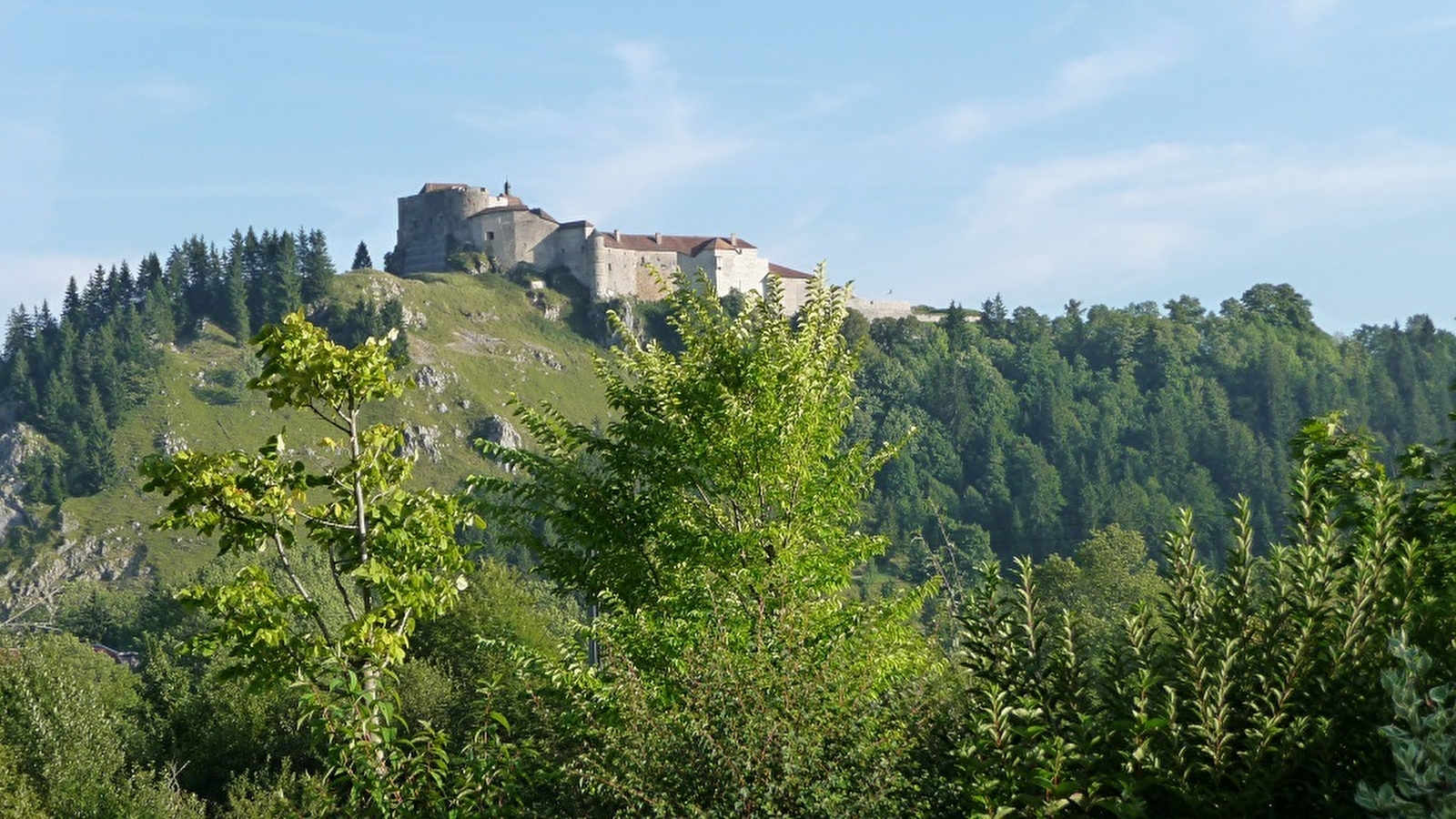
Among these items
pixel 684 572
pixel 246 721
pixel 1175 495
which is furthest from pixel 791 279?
pixel 684 572

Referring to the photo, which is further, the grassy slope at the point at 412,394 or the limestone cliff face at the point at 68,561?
the grassy slope at the point at 412,394

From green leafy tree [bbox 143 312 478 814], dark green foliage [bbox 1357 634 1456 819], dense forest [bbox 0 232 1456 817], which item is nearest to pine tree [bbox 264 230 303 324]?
dense forest [bbox 0 232 1456 817]

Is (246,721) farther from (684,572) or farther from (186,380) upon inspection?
(186,380)

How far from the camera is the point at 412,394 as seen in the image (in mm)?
180750

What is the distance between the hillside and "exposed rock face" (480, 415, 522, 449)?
2.12ft

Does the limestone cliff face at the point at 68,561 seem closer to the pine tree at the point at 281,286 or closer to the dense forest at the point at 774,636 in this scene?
the pine tree at the point at 281,286

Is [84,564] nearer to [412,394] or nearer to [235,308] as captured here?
[412,394]

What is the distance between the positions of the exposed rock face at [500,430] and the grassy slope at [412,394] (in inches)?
62.0

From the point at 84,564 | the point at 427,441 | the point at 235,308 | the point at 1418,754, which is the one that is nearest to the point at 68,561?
the point at 84,564

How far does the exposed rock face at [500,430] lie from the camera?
584 ft

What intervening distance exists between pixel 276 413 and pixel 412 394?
15.9 meters

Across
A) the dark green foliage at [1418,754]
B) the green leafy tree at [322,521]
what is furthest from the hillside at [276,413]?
the dark green foliage at [1418,754]

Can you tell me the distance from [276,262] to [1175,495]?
113 m

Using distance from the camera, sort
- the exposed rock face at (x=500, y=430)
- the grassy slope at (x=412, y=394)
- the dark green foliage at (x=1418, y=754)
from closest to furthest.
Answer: the dark green foliage at (x=1418, y=754)
the grassy slope at (x=412, y=394)
the exposed rock face at (x=500, y=430)
